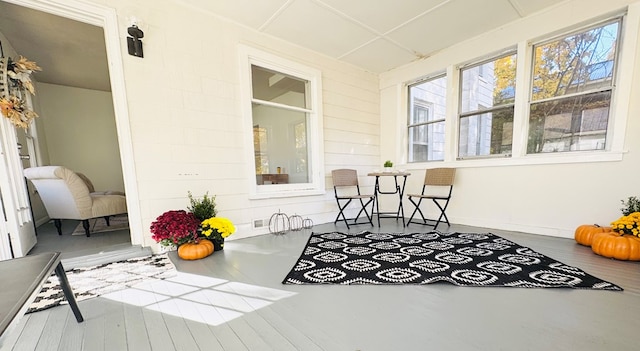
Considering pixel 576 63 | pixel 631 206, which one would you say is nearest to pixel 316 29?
pixel 576 63

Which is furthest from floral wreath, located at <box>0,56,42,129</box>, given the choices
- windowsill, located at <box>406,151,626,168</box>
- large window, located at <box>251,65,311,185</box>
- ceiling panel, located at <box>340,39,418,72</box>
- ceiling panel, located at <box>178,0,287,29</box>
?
windowsill, located at <box>406,151,626,168</box>

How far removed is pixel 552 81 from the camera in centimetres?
272

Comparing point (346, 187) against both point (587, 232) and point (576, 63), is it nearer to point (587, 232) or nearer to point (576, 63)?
point (587, 232)

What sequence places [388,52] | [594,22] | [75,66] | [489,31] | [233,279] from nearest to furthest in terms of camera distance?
[233,279]
[594,22]
[489,31]
[388,52]
[75,66]

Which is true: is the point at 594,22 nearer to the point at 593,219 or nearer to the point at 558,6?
the point at 558,6

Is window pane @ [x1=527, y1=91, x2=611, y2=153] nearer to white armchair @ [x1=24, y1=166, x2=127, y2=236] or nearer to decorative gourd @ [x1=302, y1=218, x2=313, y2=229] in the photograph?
decorative gourd @ [x1=302, y1=218, x2=313, y2=229]

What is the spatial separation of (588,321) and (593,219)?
2.01 meters

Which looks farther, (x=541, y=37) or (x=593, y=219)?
(x=541, y=37)

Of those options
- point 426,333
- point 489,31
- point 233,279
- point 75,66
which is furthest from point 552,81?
point 75,66

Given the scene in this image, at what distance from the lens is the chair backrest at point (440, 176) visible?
3327 mm

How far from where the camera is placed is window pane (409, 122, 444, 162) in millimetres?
3764

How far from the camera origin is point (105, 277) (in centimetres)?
184

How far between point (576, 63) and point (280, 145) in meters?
3.72

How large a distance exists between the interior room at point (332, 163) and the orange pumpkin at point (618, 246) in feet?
0.11
